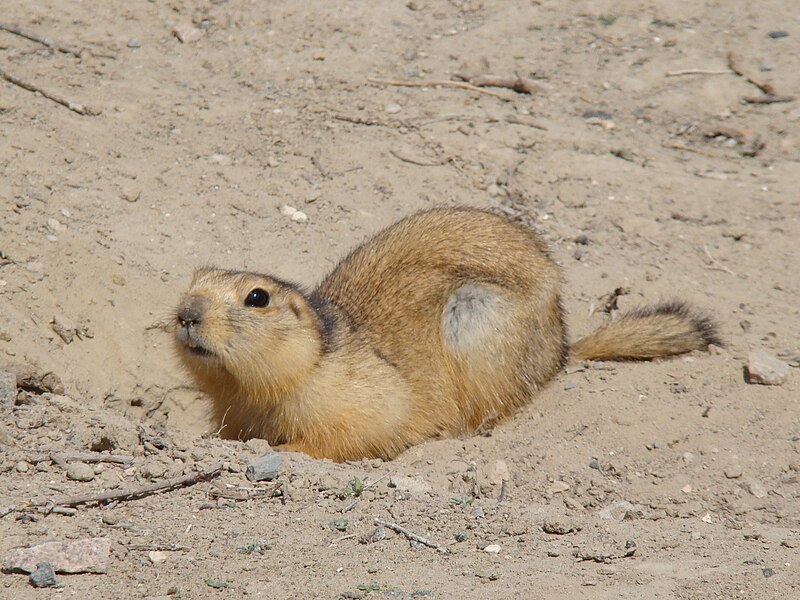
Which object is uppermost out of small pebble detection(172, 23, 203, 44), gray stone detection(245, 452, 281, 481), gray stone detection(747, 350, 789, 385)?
small pebble detection(172, 23, 203, 44)

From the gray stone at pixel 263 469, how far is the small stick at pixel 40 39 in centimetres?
530

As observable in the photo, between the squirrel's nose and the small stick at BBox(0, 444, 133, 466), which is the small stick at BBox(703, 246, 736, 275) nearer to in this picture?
the squirrel's nose

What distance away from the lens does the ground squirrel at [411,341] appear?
20.3 ft

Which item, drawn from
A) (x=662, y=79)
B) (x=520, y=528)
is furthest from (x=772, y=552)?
(x=662, y=79)

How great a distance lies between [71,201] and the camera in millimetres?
7441

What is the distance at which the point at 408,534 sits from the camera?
461 cm

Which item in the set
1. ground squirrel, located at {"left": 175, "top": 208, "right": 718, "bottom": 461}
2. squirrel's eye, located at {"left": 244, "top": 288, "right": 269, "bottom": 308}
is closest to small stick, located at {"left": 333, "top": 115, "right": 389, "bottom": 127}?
ground squirrel, located at {"left": 175, "top": 208, "right": 718, "bottom": 461}

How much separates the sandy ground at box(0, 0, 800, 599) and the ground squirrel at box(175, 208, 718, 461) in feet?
0.87

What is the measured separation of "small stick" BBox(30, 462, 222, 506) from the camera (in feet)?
14.7

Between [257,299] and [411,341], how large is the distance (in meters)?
1.31

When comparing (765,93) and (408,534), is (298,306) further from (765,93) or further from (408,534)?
(765,93)

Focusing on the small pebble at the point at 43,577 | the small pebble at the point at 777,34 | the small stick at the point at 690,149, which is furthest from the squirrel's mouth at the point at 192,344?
the small pebble at the point at 777,34

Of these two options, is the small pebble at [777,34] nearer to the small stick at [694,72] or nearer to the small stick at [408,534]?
the small stick at [694,72]

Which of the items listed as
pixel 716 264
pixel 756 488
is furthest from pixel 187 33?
pixel 756 488
